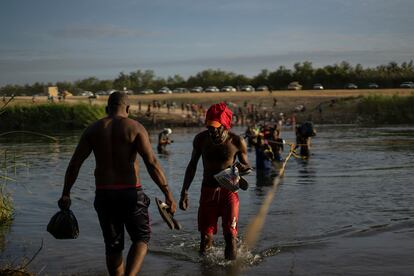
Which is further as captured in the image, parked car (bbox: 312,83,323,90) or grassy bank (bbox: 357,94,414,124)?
parked car (bbox: 312,83,323,90)

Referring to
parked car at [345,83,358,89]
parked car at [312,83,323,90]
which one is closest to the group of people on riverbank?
parked car at [345,83,358,89]

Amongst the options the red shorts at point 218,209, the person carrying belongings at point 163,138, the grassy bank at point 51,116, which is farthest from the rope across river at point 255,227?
the grassy bank at point 51,116

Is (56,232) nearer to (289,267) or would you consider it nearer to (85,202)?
(289,267)

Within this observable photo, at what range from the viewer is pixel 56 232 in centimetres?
631

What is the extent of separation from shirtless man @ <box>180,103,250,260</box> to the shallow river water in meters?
0.61


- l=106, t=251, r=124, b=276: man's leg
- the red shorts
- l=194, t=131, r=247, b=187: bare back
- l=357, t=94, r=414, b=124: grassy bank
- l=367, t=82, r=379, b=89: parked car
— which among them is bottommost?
l=357, t=94, r=414, b=124: grassy bank

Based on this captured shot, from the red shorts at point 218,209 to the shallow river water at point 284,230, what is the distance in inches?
24.5

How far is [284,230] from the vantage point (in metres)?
10.9

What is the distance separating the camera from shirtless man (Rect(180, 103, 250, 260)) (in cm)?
764

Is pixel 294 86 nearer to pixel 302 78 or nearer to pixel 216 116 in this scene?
pixel 302 78

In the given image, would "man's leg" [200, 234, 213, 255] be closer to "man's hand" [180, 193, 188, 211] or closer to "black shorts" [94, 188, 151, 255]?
"man's hand" [180, 193, 188, 211]

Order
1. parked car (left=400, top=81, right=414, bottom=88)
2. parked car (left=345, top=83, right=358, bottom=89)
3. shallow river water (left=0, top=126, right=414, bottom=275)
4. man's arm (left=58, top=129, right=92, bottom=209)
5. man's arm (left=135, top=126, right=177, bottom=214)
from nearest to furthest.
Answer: man's arm (left=135, top=126, right=177, bottom=214)
man's arm (left=58, top=129, right=92, bottom=209)
shallow river water (left=0, top=126, right=414, bottom=275)
parked car (left=400, top=81, right=414, bottom=88)
parked car (left=345, top=83, right=358, bottom=89)

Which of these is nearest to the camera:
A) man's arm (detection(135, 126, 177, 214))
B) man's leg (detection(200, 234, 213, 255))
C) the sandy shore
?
man's arm (detection(135, 126, 177, 214))

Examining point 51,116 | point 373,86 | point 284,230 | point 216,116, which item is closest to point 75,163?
point 216,116
